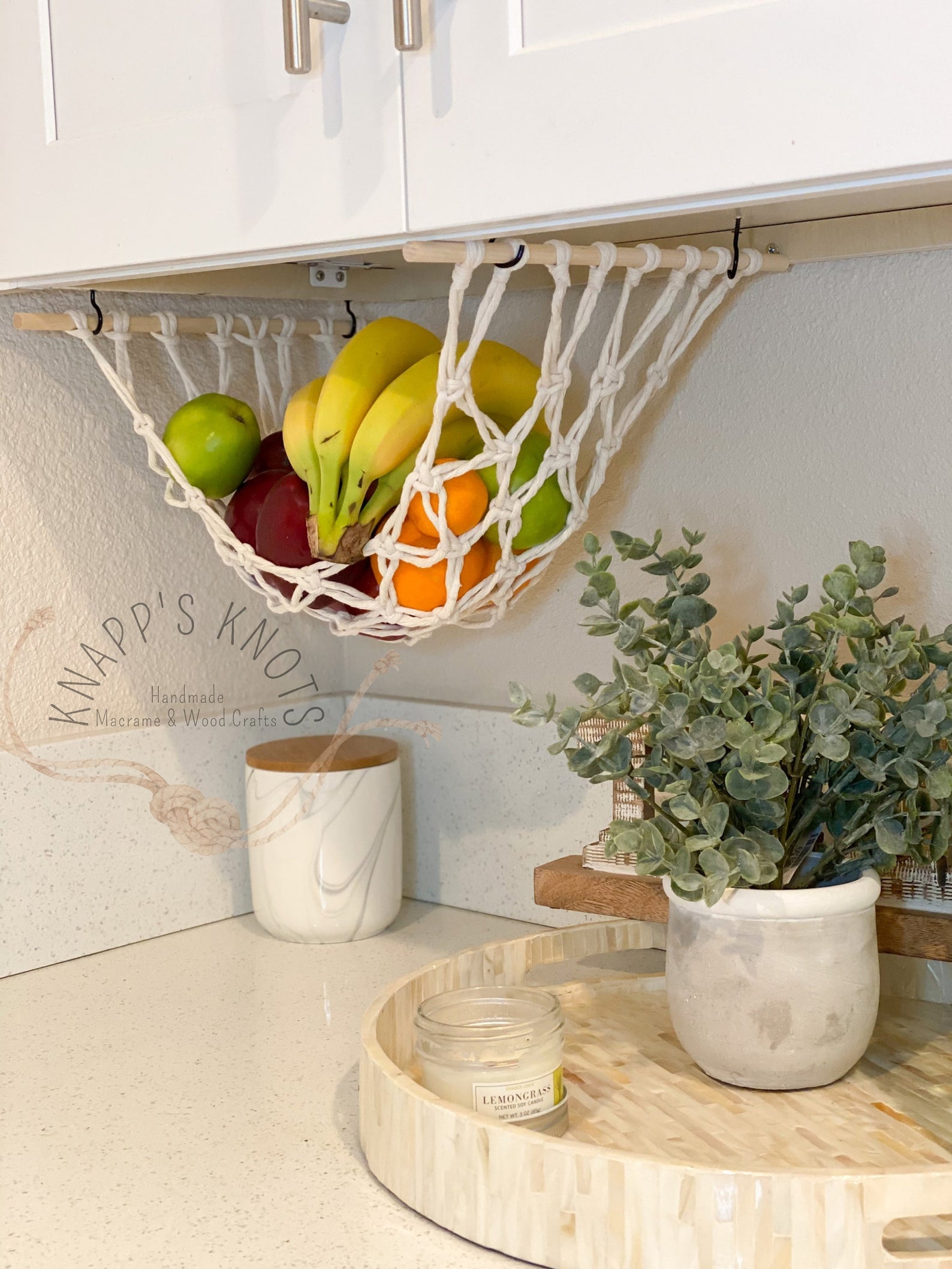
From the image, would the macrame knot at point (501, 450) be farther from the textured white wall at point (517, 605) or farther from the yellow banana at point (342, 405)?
the textured white wall at point (517, 605)

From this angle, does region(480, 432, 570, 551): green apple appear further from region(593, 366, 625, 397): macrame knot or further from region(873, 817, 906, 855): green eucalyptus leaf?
region(873, 817, 906, 855): green eucalyptus leaf

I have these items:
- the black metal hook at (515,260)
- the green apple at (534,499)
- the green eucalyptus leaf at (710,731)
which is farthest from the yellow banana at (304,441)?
the green eucalyptus leaf at (710,731)

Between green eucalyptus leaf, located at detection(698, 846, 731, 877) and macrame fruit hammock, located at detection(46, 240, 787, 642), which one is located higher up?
macrame fruit hammock, located at detection(46, 240, 787, 642)

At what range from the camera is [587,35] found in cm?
62

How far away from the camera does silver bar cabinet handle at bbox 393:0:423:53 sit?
667 mm

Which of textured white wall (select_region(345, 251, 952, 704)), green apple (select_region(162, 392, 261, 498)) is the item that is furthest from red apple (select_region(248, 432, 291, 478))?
textured white wall (select_region(345, 251, 952, 704))

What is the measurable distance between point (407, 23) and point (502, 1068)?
1.71 feet

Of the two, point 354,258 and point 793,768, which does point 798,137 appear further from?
point 354,258

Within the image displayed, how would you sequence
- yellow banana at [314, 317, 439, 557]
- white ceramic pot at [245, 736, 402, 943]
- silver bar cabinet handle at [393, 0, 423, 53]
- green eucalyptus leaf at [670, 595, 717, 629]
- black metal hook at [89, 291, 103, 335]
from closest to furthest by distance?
1. silver bar cabinet handle at [393, 0, 423, 53]
2. green eucalyptus leaf at [670, 595, 717, 629]
3. yellow banana at [314, 317, 439, 557]
4. black metal hook at [89, 291, 103, 335]
5. white ceramic pot at [245, 736, 402, 943]

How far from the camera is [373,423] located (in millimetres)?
867

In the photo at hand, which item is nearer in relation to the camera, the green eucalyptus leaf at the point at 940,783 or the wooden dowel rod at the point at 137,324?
the green eucalyptus leaf at the point at 940,783

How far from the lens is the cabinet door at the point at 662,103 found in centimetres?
55

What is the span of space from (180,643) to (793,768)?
0.59 meters

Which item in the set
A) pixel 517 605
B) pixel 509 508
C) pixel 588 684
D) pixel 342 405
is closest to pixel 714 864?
pixel 588 684
